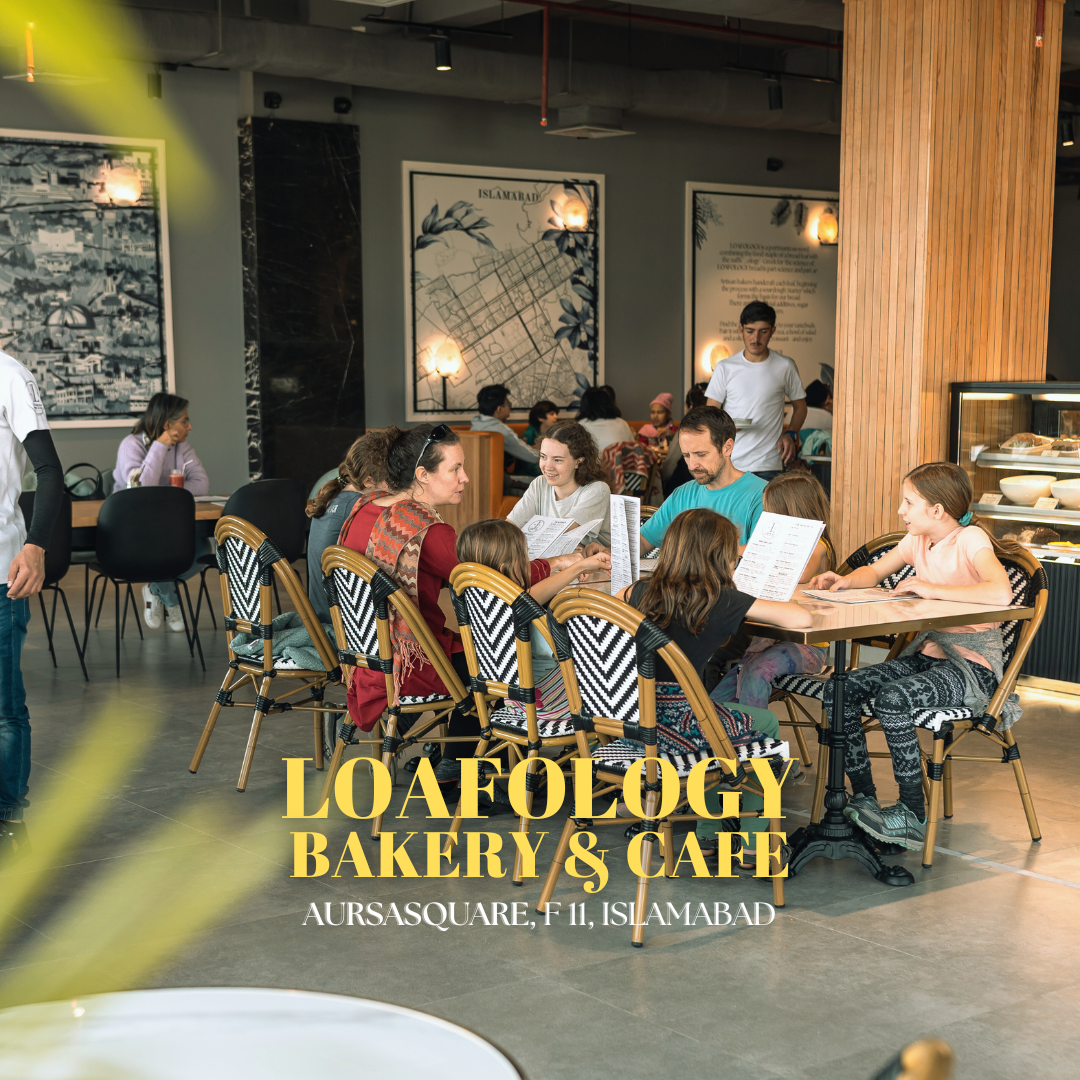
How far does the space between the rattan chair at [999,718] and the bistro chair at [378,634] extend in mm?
1376

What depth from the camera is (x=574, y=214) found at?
475 inches

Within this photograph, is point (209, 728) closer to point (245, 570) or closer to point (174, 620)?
point (245, 570)

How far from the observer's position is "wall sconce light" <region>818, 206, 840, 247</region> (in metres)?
13.5

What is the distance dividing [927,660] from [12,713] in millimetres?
2753

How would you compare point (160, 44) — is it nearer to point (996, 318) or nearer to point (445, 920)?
point (996, 318)

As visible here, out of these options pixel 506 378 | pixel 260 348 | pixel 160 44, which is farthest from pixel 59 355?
pixel 506 378

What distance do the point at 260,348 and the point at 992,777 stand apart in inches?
279

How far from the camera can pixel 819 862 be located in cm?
393

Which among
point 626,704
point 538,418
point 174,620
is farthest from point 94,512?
point 538,418

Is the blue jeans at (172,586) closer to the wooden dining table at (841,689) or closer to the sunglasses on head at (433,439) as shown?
the sunglasses on head at (433,439)

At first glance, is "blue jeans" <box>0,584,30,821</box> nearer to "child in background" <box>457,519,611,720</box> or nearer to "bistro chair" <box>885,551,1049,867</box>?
"child in background" <box>457,519,611,720</box>

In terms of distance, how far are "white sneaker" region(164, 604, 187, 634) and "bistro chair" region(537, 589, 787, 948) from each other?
462 cm

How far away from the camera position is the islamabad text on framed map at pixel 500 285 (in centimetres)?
1127

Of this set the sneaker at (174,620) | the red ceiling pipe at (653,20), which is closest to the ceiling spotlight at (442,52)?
the red ceiling pipe at (653,20)
